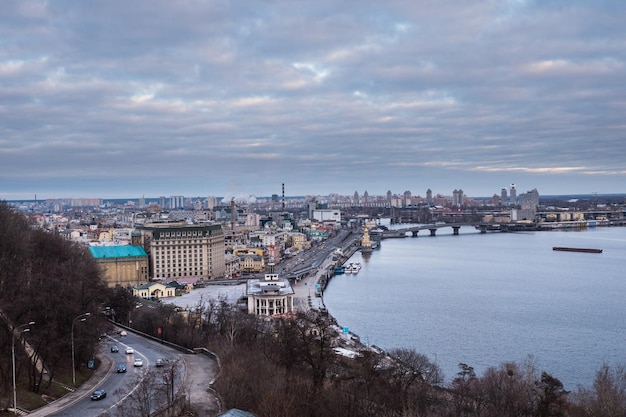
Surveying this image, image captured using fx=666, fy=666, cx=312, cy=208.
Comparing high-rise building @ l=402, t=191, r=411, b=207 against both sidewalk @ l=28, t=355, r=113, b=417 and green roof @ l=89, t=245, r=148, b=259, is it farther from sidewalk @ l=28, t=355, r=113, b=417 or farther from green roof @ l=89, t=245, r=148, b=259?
sidewalk @ l=28, t=355, r=113, b=417

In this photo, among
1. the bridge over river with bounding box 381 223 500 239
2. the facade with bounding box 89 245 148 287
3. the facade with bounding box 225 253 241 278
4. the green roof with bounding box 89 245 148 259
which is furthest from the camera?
the bridge over river with bounding box 381 223 500 239

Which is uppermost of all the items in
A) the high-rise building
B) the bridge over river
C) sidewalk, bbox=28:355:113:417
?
the high-rise building

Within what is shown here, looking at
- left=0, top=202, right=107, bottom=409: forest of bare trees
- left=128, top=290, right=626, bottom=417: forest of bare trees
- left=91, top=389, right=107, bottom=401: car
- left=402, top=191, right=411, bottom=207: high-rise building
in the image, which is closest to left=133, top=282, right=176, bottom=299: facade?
left=128, top=290, right=626, bottom=417: forest of bare trees

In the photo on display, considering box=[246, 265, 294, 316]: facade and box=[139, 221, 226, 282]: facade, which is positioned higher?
box=[139, 221, 226, 282]: facade

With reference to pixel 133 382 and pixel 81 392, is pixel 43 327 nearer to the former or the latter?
pixel 81 392

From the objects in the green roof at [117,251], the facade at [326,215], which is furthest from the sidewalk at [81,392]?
the facade at [326,215]

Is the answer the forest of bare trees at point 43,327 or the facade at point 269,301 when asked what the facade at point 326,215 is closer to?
the facade at point 269,301
